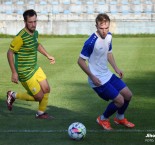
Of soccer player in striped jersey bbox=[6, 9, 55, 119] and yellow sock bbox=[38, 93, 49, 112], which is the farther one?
yellow sock bbox=[38, 93, 49, 112]

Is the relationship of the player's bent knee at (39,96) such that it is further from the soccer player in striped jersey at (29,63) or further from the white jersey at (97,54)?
the white jersey at (97,54)

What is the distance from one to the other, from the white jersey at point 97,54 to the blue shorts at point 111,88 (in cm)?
7

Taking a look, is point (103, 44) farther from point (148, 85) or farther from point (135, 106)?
point (148, 85)

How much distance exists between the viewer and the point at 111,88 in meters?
7.77

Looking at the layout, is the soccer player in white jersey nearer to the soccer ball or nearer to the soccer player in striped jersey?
the soccer ball

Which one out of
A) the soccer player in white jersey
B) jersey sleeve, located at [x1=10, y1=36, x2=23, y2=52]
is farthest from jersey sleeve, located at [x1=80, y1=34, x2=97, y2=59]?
jersey sleeve, located at [x1=10, y1=36, x2=23, y2=52]

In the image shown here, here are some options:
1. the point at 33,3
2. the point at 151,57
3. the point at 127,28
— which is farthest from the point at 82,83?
the point at 33,3

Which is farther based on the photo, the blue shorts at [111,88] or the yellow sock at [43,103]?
the yellow sock at [43,103]

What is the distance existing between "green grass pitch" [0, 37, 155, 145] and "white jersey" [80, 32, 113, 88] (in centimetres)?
79

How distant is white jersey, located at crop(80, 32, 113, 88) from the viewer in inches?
302

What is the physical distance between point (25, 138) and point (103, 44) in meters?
1.71

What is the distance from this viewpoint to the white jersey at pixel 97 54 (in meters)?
7.67

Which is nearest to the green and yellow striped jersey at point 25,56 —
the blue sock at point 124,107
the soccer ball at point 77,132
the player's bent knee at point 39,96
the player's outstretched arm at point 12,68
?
the player's outstretched arm at point 12,68

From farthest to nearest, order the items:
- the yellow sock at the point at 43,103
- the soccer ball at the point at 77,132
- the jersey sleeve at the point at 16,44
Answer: the yellow sock at the point at 43,103, the jersey sleeve at the point at 16,44, the soccer ball at the point at 77,132
